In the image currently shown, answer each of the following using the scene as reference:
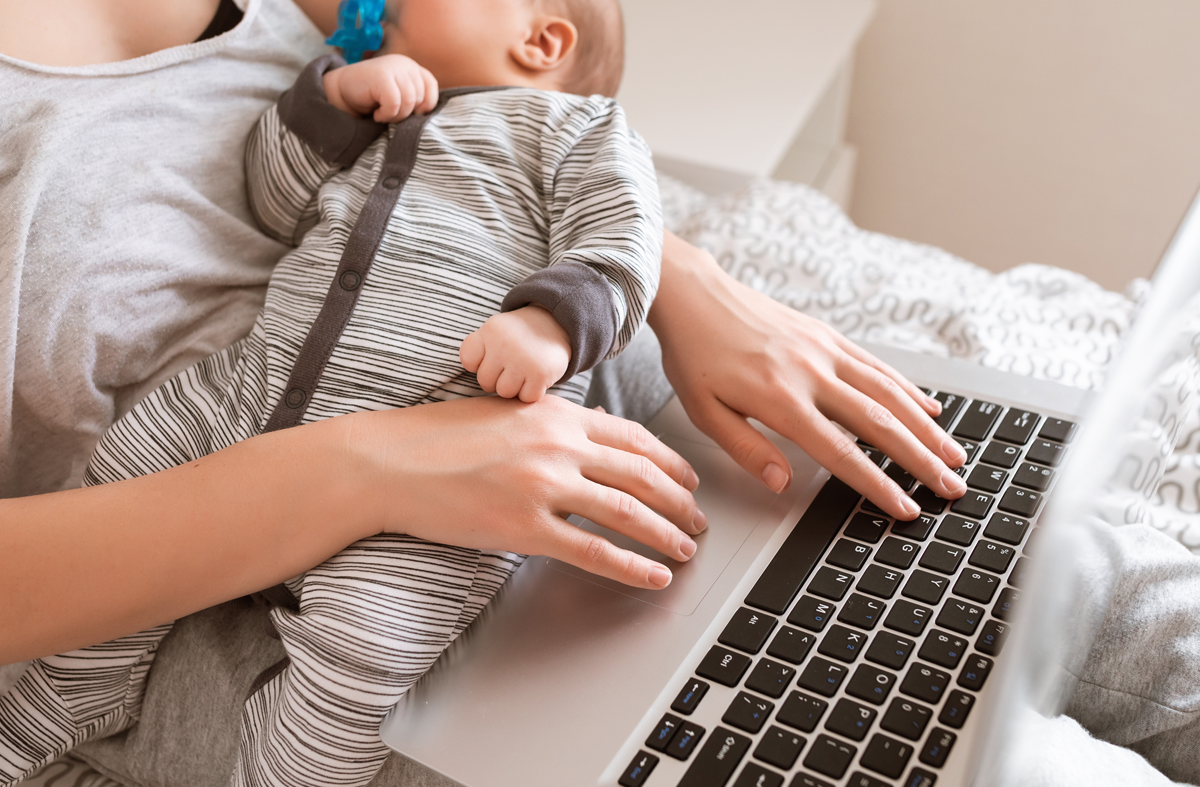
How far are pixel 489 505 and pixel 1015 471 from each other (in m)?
0.41

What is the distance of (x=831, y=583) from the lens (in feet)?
2.06

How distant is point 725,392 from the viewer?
28.4 inches

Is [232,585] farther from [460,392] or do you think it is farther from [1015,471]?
[1015,471]

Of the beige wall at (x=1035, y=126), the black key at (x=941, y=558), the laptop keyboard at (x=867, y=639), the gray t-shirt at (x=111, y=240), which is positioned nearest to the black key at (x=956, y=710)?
the laptop keyboard at (x=867, y=639)

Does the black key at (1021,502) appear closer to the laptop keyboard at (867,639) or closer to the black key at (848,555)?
the laptop keyboard at (867,639)

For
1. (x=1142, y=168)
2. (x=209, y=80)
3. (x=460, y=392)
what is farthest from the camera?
(x=1142, y=168)

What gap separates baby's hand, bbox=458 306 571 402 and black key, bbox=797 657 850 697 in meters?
0.25

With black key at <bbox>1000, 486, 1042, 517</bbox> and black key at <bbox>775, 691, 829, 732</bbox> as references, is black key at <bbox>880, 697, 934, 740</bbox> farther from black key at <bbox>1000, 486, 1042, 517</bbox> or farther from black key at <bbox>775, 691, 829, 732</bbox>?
black key at <bbox>1000, 486, 1042, 517</bbox>

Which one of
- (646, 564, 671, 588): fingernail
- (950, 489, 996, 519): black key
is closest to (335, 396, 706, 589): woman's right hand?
(646, 564, 671, 588): fingernail

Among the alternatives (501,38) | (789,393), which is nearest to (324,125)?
(501,38)

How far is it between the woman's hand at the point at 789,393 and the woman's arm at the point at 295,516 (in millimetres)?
121

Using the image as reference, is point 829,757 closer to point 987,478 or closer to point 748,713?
point 748,713

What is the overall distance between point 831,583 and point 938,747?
133mm

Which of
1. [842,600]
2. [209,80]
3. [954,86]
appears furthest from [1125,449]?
[954,86]
